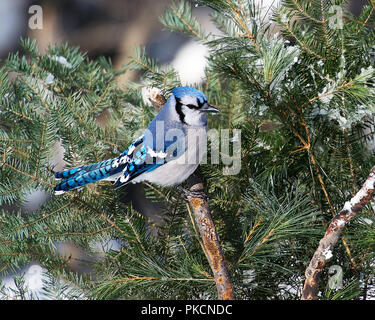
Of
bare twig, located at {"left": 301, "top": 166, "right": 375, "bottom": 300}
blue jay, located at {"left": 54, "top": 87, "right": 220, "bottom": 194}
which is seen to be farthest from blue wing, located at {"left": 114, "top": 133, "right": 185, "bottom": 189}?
bare twig, located at {"left": 301, "top": 166, "right": 375, "bottom": 300}

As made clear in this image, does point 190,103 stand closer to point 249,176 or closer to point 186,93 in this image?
point 186,93

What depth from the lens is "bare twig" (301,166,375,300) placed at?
40cm

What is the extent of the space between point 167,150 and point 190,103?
8 centimetres

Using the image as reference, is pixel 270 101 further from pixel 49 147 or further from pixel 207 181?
pixel 49 147

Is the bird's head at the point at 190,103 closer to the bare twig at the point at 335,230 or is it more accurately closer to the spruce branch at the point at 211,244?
the spruce branch at the point at 211,244

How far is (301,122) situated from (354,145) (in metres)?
0.10

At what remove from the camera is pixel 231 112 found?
0.65 m

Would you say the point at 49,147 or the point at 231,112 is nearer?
the point at 49,147

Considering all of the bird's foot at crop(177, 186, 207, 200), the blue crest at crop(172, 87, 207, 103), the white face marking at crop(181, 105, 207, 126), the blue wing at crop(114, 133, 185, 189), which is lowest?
the bird's foot at crop(177, 186, 207, 200)

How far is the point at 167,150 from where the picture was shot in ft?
2.03

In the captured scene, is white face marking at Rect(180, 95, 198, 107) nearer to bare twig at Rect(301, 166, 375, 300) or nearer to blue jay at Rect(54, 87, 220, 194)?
blue jay at Rect(54, 87, 220, 194)

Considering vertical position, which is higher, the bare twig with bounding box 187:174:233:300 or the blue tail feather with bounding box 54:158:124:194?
the blue tail feather with bounding box 54:158:124:194

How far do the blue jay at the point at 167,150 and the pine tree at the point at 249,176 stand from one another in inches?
0.9
